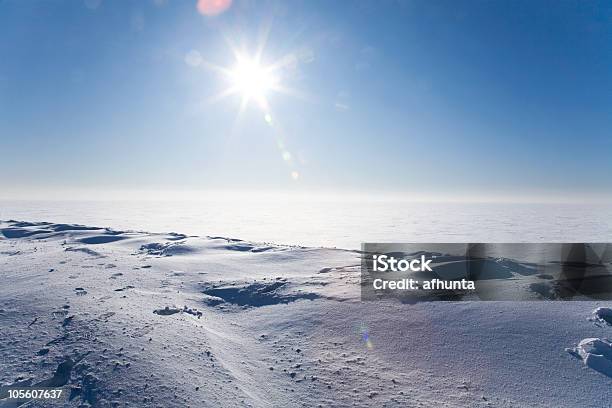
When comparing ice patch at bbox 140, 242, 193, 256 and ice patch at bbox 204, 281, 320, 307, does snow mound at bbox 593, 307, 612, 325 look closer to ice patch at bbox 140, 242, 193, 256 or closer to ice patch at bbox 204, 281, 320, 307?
ice patch at bbox 204, 281, 320, 307

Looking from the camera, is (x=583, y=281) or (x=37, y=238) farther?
(x=37, y=238)

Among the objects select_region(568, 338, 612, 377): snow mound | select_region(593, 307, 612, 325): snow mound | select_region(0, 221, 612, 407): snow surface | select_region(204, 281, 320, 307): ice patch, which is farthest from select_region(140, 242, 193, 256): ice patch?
select_region(593, 307, 612, 325): snow mound

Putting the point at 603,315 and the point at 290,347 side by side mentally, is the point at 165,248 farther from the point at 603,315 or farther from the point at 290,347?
the point at 603,315

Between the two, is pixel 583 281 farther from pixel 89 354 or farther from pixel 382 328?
pixel 89 354

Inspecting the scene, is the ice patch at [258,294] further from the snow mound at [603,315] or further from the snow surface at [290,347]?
the snow mound at [603,315]

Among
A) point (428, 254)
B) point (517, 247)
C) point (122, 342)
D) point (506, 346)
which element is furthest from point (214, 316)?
point (517, 247)

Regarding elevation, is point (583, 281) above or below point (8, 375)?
above

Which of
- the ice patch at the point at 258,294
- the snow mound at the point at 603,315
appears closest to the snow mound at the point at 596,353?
the snow mound at the point at 603,315
